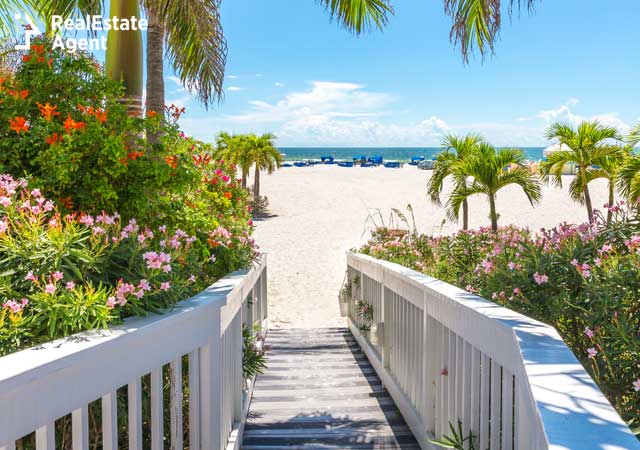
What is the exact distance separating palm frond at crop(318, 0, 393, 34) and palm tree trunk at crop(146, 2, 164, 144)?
2.12m

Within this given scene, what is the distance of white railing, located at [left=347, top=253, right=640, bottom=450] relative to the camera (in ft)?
4.28

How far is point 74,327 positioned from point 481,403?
1607mm

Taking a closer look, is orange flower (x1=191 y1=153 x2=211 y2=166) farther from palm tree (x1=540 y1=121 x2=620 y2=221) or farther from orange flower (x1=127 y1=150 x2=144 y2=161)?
palm tree (x1=540 y1=121 x2=620 y2=221)

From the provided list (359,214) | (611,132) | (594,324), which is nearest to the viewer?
(594,324)

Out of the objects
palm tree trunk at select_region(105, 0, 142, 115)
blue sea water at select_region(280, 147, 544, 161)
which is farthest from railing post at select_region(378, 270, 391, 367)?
blue sea water at select_region(280, 147, 544, 161)

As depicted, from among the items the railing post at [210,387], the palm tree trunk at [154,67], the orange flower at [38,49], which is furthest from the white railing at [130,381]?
the palm tree trunk at [154,67]

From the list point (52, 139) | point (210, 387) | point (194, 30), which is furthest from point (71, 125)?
point (194, 30)

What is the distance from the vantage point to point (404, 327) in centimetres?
414

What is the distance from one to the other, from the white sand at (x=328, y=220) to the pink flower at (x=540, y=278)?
210 inches

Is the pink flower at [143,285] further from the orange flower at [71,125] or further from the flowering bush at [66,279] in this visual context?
the orange flower at [71,125]

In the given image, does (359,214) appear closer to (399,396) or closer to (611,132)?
(611,132)

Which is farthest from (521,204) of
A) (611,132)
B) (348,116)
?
(348,116)

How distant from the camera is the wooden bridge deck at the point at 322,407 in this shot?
3.73 m

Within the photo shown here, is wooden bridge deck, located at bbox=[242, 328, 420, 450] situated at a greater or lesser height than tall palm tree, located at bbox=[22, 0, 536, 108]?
lesser
